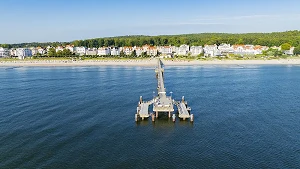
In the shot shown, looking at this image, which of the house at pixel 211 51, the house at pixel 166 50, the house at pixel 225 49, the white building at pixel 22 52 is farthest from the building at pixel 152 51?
the white building at pixel 22 52

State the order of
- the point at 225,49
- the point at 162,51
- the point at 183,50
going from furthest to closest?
the point at 162,51
the point at 225,49
the point at 183,50

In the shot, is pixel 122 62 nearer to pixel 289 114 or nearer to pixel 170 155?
pixel 289 114

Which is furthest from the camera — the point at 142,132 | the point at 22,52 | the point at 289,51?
the point at 22,52

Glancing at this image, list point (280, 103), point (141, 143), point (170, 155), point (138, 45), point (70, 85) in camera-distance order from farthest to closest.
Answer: point (138, 45)
point (70, 85)
point (280, 103)
point (141, 143)
point (170, 155)

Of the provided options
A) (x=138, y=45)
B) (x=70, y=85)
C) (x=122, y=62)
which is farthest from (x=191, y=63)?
(x=70, y=85)

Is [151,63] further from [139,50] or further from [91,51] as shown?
[91,51]

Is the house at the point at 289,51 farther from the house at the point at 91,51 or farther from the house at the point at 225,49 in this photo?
the house at the point at 91,51

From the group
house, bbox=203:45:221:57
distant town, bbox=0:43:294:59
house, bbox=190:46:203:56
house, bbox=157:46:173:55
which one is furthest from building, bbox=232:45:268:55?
house, bbox=157:46:173:55

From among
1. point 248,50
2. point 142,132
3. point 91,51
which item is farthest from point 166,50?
point 142,132

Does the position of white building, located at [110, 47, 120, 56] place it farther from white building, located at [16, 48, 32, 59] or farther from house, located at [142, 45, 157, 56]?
white building, located at [16, 48, 32, 59]
